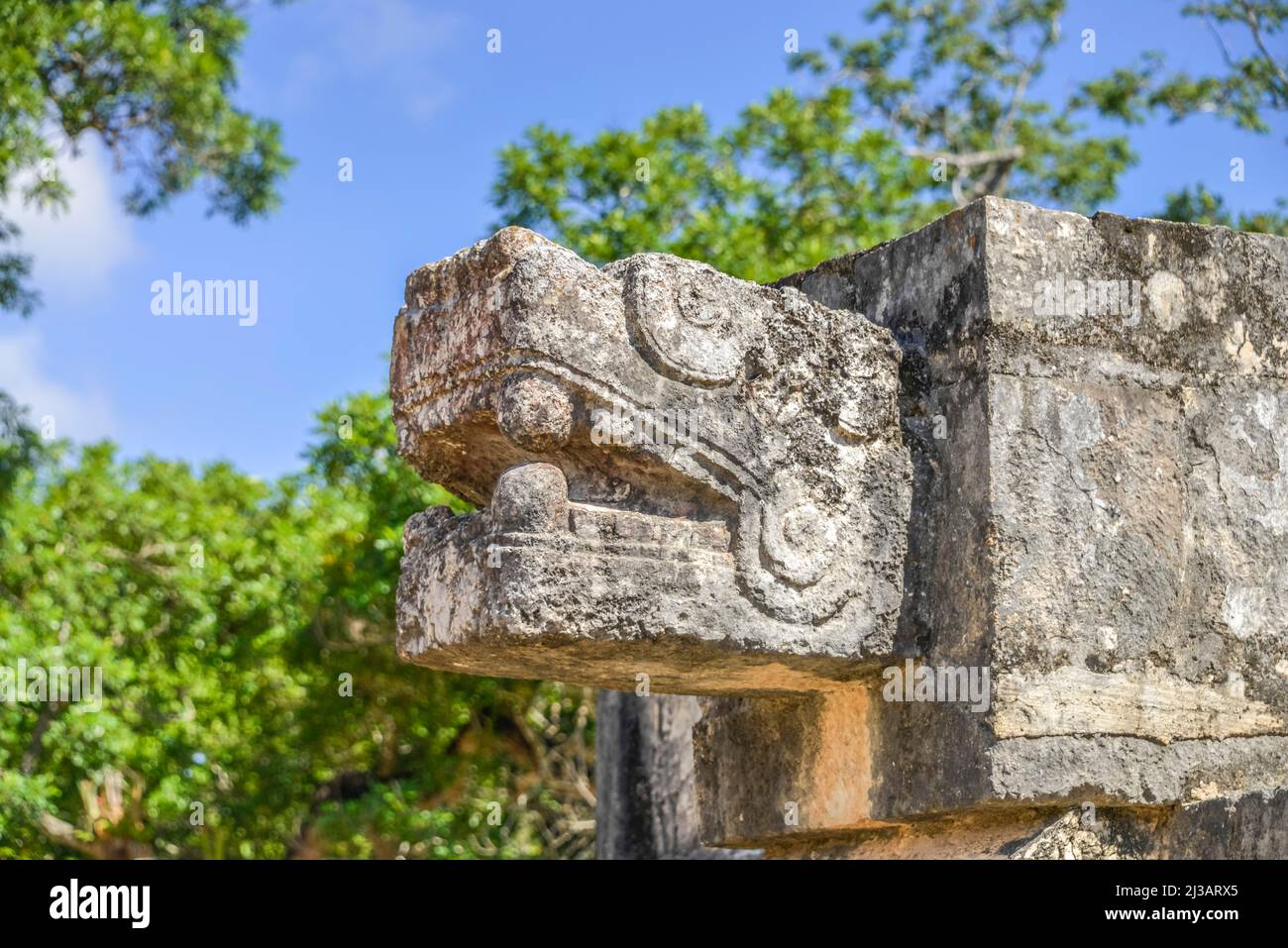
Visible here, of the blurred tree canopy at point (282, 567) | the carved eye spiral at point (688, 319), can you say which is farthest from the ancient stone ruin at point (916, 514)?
the blurred tree canopy at point (282, 567)

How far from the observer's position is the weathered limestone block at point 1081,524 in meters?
3.55

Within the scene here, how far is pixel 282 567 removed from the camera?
11.0 m

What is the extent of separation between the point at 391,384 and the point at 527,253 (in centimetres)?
59

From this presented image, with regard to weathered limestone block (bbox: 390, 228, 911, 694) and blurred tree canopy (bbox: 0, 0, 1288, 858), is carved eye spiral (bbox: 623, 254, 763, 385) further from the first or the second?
blurred tree canopy (bbox: 0, 0, 1288, 858)

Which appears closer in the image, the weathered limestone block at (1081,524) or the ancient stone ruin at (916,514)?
the ancient stone ruin at (916,514)

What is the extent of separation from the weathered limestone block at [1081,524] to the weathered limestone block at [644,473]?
16cm

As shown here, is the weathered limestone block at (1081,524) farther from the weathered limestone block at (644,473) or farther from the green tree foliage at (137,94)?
the green tree foliage at (137,94)

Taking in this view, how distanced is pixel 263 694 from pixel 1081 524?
873 centimetres

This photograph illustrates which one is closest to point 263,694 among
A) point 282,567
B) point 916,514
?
point 282,567

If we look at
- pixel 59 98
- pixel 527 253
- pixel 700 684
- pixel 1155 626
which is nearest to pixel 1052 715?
pixel 1155 626

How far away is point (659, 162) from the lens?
9680 mm

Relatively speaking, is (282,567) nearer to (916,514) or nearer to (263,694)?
(263,694)

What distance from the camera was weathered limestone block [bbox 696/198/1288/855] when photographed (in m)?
3.55

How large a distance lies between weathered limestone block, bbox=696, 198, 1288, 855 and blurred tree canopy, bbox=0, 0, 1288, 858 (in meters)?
5.14
